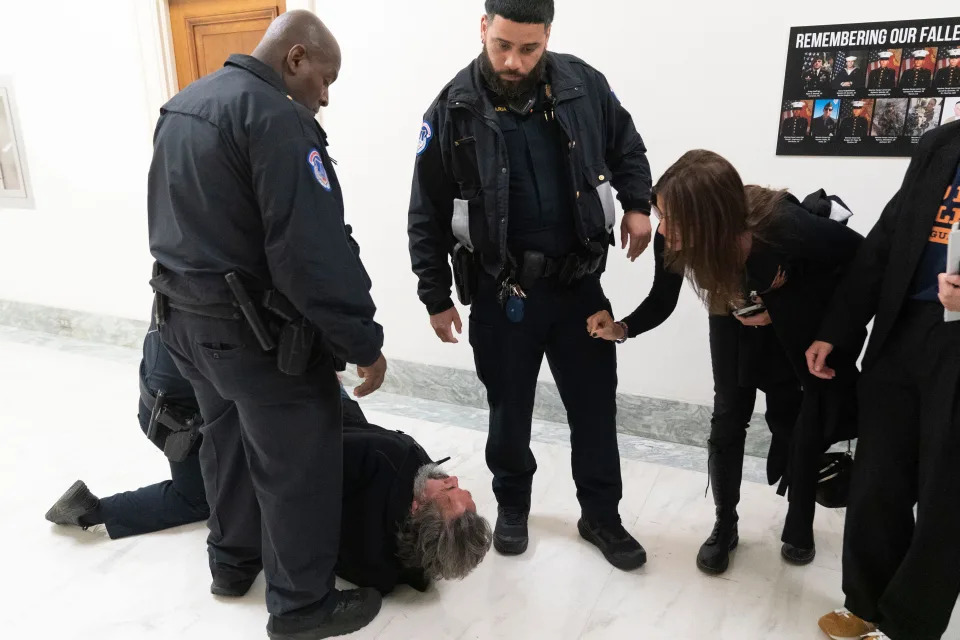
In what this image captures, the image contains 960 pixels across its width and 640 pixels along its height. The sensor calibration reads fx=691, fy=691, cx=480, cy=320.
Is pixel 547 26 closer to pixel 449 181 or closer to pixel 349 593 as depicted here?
pixel 449 181

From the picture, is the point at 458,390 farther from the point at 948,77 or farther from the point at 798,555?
the point at 948,77

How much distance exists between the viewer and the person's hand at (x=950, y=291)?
54.8 inches

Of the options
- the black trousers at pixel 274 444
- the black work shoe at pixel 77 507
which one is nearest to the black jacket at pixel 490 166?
the black trousers at pixel 274 444

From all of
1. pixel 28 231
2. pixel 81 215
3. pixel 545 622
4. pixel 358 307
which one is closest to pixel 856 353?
pixel 545 622

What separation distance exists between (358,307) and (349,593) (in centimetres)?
86

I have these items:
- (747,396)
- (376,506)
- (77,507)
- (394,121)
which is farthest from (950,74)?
(77,507)

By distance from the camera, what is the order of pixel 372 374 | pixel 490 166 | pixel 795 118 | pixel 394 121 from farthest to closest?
1. pixel 394 121
2. pixel 795 118
3. pixel 490 166
4. pixel 372 374

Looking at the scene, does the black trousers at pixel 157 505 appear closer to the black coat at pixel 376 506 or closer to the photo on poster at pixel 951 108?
the black coat at pixel 376 506

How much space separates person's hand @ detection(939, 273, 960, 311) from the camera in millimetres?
1392

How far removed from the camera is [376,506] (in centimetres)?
196

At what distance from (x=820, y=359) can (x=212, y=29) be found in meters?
3.33

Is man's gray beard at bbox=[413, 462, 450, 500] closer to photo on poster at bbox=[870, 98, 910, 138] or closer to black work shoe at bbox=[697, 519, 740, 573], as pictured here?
black work shoe at bbox=[697, 519, 740, 573]

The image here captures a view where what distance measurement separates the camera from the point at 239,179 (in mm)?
1549

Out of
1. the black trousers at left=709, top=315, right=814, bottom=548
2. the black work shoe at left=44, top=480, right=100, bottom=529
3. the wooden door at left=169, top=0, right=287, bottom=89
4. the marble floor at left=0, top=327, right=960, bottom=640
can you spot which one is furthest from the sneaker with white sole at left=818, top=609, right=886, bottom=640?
the wooden door at left=169, top=0, right=287, bottom=89
